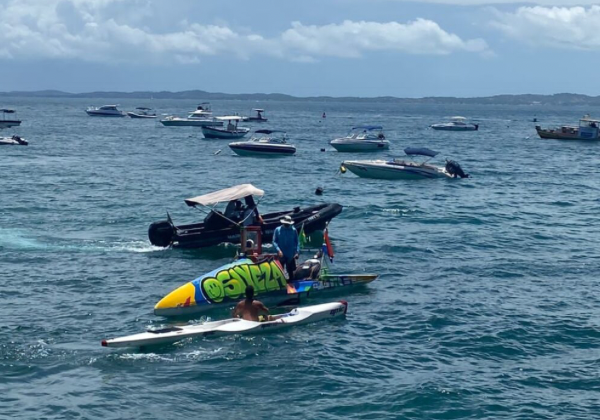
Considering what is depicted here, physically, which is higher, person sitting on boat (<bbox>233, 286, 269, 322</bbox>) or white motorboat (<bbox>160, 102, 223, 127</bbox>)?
white motorboat (<bbox>160, 102, 223, 127</bbox>)

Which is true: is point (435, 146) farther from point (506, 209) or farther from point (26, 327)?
point (26, 327)

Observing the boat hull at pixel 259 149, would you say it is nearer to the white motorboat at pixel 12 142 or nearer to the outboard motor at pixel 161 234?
the white motorboat at pixel 12 142

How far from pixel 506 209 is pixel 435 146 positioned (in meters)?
55.4

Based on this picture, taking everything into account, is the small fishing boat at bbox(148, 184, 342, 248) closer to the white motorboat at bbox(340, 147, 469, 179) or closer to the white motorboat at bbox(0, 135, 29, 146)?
the white motorboat at bbox(340, 147, 469, 179)

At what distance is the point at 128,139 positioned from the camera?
10044cm

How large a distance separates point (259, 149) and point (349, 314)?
50.3m

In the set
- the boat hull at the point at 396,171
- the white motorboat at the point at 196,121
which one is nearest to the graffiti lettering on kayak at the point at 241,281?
the boat hull at the point at 396,171

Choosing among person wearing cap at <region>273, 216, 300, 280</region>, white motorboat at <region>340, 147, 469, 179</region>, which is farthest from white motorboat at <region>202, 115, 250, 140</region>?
person wearing cap at <region>273, 216, 300, 280</region>

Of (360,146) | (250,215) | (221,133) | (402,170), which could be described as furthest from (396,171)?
(221,133)

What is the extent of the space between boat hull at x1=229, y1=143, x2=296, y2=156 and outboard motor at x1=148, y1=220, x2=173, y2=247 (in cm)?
4101

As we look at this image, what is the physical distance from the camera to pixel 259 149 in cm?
7369

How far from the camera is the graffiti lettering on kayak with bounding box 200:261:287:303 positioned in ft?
78.8

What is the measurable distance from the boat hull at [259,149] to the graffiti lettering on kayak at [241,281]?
48819 mm

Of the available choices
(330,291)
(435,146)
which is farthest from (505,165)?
(330,291)
